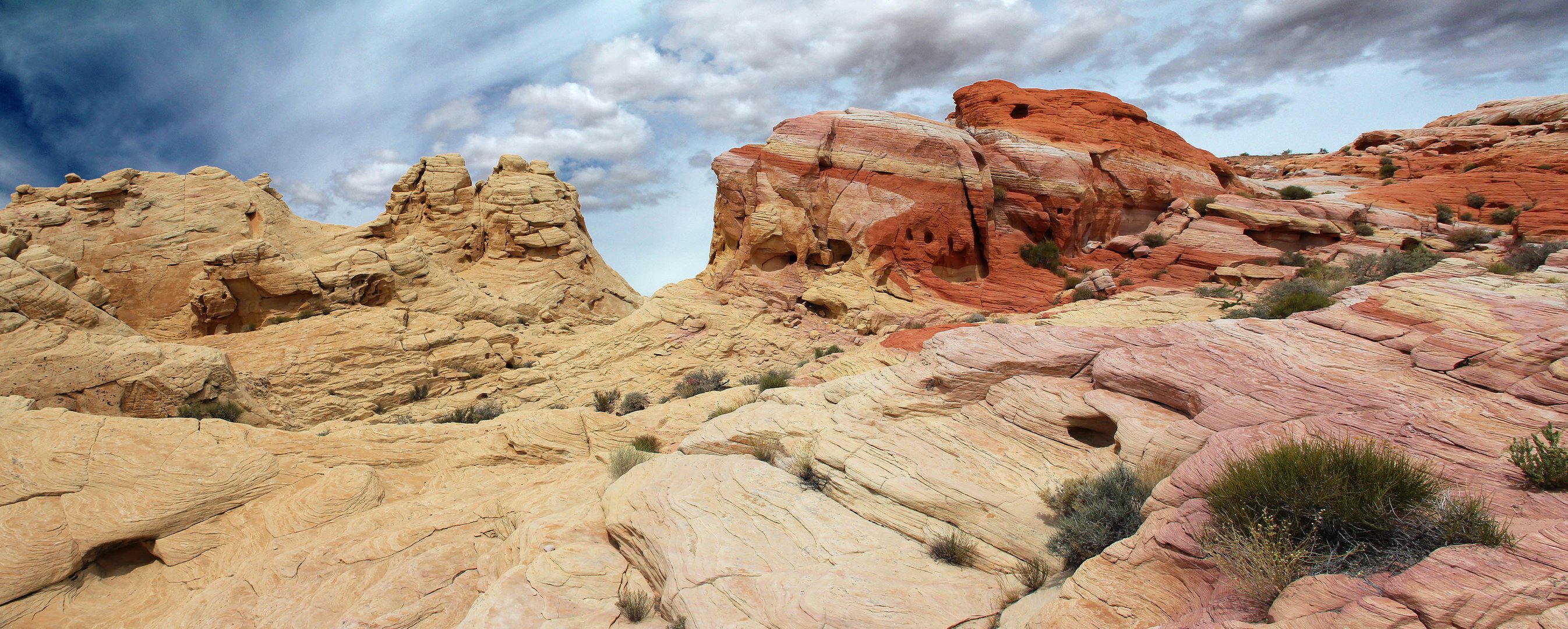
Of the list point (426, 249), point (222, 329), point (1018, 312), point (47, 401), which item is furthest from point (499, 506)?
point (426, 249)

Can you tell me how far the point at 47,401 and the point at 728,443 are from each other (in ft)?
39.2

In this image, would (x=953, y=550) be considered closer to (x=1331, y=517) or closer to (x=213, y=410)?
(x=1331, y=517)

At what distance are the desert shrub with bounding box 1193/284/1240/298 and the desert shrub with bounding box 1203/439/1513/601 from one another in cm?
1553

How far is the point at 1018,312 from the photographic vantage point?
69.6 ft

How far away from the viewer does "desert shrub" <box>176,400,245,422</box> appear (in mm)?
11859

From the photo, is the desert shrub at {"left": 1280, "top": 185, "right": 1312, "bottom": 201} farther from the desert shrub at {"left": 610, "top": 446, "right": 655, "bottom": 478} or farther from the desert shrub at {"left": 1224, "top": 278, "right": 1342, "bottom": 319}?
the desert shrub at {"left": 610, "top": 446, "right": 655, "bottom": 478}

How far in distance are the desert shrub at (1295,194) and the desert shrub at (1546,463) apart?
2747 centimetres

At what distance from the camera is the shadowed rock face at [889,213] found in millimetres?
21719

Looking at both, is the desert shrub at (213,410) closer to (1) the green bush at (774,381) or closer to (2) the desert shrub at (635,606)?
(1) the green bush at (774,381)

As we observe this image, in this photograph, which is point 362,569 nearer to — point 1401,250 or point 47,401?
point 47,401

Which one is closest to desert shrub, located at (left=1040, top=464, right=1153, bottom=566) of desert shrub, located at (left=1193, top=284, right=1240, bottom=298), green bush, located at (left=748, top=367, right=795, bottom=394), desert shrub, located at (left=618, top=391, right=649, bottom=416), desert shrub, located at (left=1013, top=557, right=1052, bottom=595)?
desert shrub, located at (left=1013, top=557, right=1052, bottom=595)

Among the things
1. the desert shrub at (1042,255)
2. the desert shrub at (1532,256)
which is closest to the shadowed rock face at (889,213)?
the desert shrub at (1042,255)

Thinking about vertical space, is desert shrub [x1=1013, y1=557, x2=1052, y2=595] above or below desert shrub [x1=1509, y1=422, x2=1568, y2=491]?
below

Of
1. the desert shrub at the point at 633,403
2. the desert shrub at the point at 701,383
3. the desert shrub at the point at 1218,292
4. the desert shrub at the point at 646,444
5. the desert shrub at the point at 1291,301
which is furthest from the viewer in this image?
the desert shrub at the point at 1218,292
